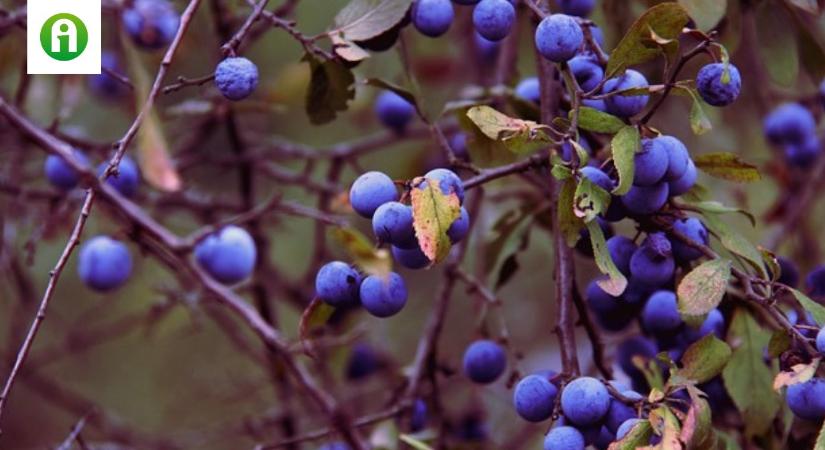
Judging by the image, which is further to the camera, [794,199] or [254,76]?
[794,199]

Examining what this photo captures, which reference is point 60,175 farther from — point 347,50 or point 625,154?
point 625,154

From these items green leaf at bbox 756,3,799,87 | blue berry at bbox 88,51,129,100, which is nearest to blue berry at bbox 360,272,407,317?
green leaf at bbox 756,3,799,87

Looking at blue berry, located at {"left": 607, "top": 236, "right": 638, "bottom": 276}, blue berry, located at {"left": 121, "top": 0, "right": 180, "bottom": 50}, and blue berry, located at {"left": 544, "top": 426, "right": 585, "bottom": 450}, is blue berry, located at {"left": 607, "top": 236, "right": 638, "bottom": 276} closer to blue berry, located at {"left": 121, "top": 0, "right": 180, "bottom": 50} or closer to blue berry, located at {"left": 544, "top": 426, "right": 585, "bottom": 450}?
blue berry, located at {"left": 544, "top": 426, "right": 585, "bottom": 450}

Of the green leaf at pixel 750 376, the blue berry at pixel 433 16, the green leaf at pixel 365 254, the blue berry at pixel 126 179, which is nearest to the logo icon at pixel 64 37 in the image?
the blue berry at pixel 126 179

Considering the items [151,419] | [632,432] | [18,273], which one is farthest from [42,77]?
[632,432]

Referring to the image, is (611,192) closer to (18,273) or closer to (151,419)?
(18,273)

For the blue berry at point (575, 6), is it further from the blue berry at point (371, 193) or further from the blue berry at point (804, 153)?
the blue berry at point (804, 153)

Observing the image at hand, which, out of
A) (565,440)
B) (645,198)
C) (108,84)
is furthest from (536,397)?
(108,84)

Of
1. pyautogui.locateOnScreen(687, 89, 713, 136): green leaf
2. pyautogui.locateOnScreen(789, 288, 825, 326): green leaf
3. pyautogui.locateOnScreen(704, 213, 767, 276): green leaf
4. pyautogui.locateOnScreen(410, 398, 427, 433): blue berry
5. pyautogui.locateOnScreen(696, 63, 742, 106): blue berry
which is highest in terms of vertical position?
pyautogui.locateOnScreen(696, 63, 742, 106): blue berry
